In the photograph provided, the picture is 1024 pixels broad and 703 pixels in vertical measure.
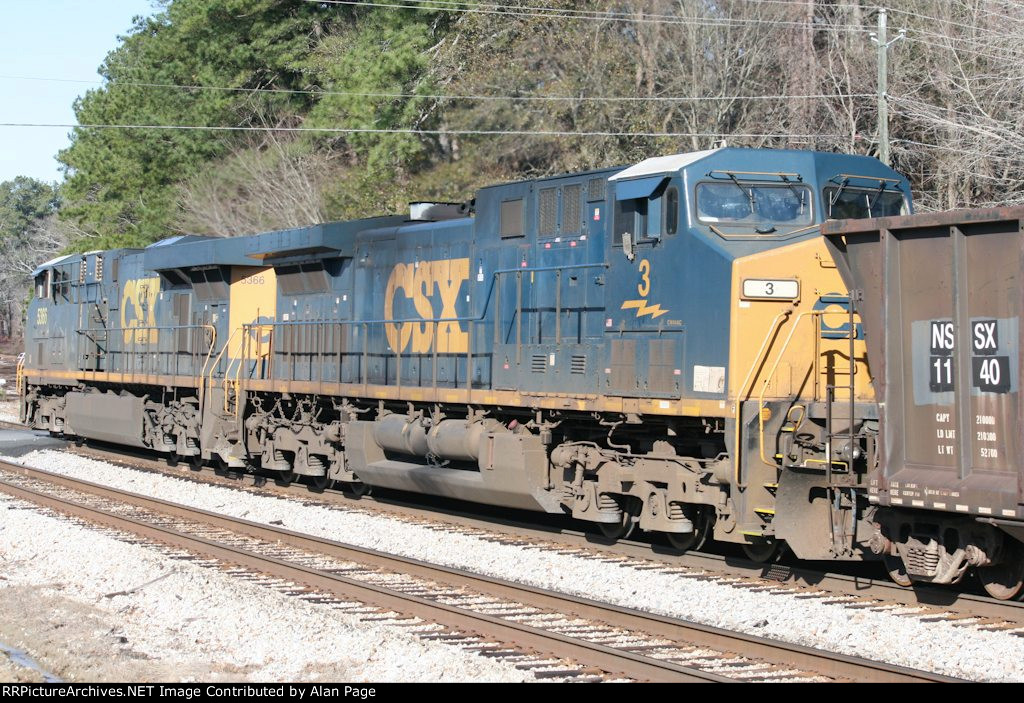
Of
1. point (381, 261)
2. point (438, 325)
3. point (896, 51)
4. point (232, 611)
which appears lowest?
point (232, 611)

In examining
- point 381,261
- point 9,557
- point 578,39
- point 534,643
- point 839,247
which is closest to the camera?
point 534,643

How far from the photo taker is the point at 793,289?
9625 millimetres

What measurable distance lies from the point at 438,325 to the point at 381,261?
1.88 meters

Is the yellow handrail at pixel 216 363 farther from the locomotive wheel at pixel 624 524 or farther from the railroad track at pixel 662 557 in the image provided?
the locomotive wheel at pixel 624 524

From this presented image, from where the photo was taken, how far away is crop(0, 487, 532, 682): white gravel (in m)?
7.00

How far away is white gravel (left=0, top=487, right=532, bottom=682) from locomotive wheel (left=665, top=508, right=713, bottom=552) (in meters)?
3.65

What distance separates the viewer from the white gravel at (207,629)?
700cm

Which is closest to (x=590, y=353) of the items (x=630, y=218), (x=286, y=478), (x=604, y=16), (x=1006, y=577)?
(x=630, y=218)

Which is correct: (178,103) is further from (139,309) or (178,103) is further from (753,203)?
(753,203)

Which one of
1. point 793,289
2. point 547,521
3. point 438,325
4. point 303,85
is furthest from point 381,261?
point 303,85

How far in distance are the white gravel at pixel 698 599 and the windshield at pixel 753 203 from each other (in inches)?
129

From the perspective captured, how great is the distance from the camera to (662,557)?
11.0 meters

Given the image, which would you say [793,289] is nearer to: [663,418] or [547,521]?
[663,418]

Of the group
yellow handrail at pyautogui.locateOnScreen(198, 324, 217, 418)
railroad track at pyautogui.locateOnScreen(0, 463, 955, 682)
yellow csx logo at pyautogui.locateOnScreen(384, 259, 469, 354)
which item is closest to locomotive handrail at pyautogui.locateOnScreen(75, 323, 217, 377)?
yellow handrail at pyautogui.locateOnScreen(198, 324, 217, 418)
